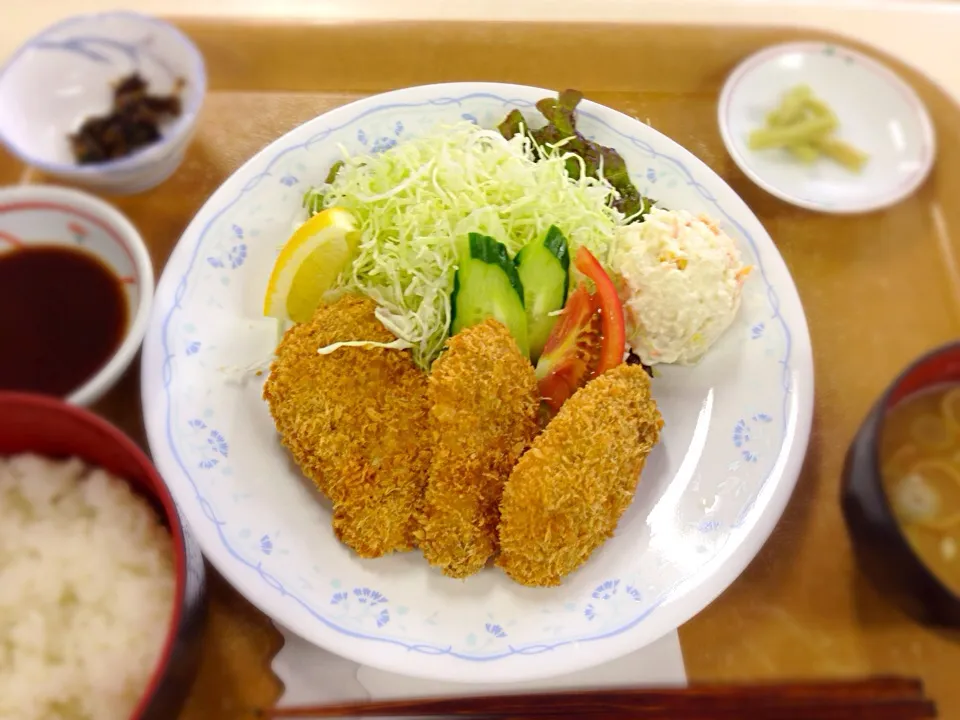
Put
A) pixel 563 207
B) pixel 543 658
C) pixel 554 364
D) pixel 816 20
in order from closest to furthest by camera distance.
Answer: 1. pixel 543 658
2. pixel 554 364
3. pixel 563 207
4. pixel 816 20

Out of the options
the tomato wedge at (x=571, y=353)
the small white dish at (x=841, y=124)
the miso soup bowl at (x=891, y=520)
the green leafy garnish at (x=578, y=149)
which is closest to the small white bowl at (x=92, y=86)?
the green leafy garnish at (x=578, y=149)

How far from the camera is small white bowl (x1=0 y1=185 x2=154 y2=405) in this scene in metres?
1.10

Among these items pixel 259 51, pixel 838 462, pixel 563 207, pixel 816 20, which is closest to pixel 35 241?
pixel 259 51

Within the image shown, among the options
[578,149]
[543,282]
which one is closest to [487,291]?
[543,282]

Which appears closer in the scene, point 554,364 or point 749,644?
point 749,644

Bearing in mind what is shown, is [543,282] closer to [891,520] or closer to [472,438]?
[472,438]

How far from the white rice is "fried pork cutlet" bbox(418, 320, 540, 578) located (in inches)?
16.0

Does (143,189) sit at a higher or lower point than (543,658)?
higher

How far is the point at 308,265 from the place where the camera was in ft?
4.04

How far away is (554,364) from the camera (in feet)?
4.02

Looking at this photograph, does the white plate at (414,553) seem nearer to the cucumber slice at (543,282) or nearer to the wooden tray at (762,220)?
the wooden tray at (762,220)

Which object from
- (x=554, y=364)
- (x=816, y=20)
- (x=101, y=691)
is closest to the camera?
(x=101, y=691)

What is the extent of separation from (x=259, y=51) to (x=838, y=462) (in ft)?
5.14

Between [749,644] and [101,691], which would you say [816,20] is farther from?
[101,691]
